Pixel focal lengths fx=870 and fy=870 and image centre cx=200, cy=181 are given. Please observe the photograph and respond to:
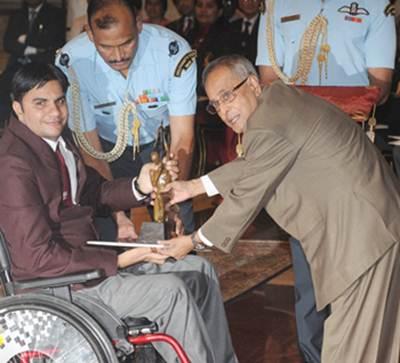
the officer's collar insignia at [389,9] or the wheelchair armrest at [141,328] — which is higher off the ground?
the officer's collar insignia at [389,9]

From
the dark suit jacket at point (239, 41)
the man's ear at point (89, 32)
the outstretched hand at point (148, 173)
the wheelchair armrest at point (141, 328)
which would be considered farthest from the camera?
the dark suit jacket at point (239, 41)

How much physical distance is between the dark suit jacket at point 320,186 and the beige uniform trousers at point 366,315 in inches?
1.8

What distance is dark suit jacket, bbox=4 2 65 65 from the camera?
323cm

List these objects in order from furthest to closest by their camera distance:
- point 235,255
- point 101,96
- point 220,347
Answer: point 235,255 → point 101,96 → point 220,347

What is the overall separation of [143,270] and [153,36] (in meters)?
0.89

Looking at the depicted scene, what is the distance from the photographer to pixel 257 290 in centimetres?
440

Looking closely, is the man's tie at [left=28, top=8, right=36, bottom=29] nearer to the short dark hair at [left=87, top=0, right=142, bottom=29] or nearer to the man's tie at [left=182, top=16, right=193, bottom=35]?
Result: the short dark hair at [left=87, top=0, right=142, bottom=29]

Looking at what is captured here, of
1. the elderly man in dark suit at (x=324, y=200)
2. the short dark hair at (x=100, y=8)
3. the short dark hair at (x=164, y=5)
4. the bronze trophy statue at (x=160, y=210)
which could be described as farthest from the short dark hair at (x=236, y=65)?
the short dark hair at (x=164, y=5)

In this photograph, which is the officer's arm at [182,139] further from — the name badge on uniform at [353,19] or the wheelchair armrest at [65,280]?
the wheelchair armrest at [65,280]

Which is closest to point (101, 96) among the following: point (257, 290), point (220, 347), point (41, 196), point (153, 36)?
point (153, 36)

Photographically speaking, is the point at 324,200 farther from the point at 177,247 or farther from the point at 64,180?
the point at 64,180

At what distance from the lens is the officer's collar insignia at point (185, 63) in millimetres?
3293

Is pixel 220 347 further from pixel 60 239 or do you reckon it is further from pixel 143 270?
pixel 60 239

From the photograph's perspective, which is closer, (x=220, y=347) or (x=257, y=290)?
(x=220, y=347)
